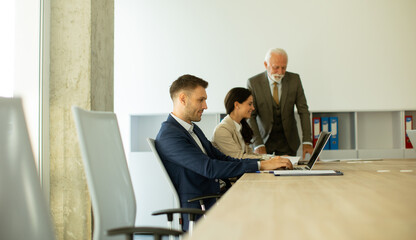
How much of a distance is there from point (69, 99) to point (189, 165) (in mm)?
951

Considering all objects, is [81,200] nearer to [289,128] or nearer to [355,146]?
[289,128]

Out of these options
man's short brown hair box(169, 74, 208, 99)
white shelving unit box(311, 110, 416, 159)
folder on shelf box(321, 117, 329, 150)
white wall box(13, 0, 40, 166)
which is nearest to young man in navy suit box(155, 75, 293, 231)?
man's short brown hair box(169, 74, 208, 99)

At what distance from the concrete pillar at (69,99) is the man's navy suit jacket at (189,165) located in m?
0.64

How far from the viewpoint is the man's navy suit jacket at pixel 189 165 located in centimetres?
220

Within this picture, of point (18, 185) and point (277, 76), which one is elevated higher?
point (277, 76)

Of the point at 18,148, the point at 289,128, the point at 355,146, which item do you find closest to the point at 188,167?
the point at 18,148

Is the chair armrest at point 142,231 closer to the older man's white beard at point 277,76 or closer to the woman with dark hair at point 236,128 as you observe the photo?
the woman with dark hair at point 236,128

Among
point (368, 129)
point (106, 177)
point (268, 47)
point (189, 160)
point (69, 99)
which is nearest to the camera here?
point (106, 177)

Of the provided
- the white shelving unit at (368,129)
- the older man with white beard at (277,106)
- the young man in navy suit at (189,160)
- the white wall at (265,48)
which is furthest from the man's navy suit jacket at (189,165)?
the white shelving unit at (368,129)

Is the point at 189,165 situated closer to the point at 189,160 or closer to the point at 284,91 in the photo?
the point at 189,160

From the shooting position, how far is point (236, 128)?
3.25 meters

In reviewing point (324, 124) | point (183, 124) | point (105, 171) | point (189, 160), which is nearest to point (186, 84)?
point (183, 124)

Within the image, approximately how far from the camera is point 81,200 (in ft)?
8.64

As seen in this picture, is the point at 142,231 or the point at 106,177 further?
the point at 106,177
